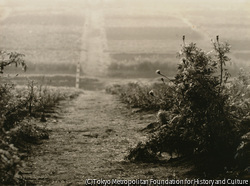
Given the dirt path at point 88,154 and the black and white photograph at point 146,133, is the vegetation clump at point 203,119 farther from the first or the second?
the dirt path at point 88,154

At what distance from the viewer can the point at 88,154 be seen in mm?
7207

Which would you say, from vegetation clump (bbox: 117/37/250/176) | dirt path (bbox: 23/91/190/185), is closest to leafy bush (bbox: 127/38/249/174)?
vegetation clump (bbox: 117/37/250/176)

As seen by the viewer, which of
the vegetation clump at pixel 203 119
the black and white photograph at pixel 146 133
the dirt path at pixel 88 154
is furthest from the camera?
the vegetation clump at pixel 203 119

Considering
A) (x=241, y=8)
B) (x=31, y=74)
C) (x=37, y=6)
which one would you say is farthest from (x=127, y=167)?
(x=37, y=6)

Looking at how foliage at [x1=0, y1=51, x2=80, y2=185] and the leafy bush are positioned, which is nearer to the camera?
foliage at [x1=0, y1=51, x2=80, y2=185]

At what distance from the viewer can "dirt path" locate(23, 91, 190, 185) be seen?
5.75 metres

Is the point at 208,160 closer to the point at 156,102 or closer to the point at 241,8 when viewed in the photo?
the point at 156,102

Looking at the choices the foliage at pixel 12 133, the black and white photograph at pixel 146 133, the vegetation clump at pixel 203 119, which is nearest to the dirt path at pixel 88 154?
the black and white photograph at pixel 146 133

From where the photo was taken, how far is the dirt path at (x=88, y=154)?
5746mm

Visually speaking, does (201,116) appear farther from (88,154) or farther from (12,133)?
(12,133)

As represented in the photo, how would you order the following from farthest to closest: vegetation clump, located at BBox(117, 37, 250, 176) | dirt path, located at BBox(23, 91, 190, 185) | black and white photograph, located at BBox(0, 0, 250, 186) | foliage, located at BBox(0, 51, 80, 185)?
vegetation clump, located at BBox(117, 37, 250, 176)
dirt path, located at BBox(23, 91, 190, 185)
black and white photograph, located at BBox(0, 0, 250, 186)
foliage, located at BBox(0, 51, 80, 185)

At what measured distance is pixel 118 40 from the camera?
45031mm

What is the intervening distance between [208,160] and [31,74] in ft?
94.6

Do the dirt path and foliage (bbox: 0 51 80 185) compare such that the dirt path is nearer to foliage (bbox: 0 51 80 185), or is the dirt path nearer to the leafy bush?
foliage (bbox: 0 51 80 185)
